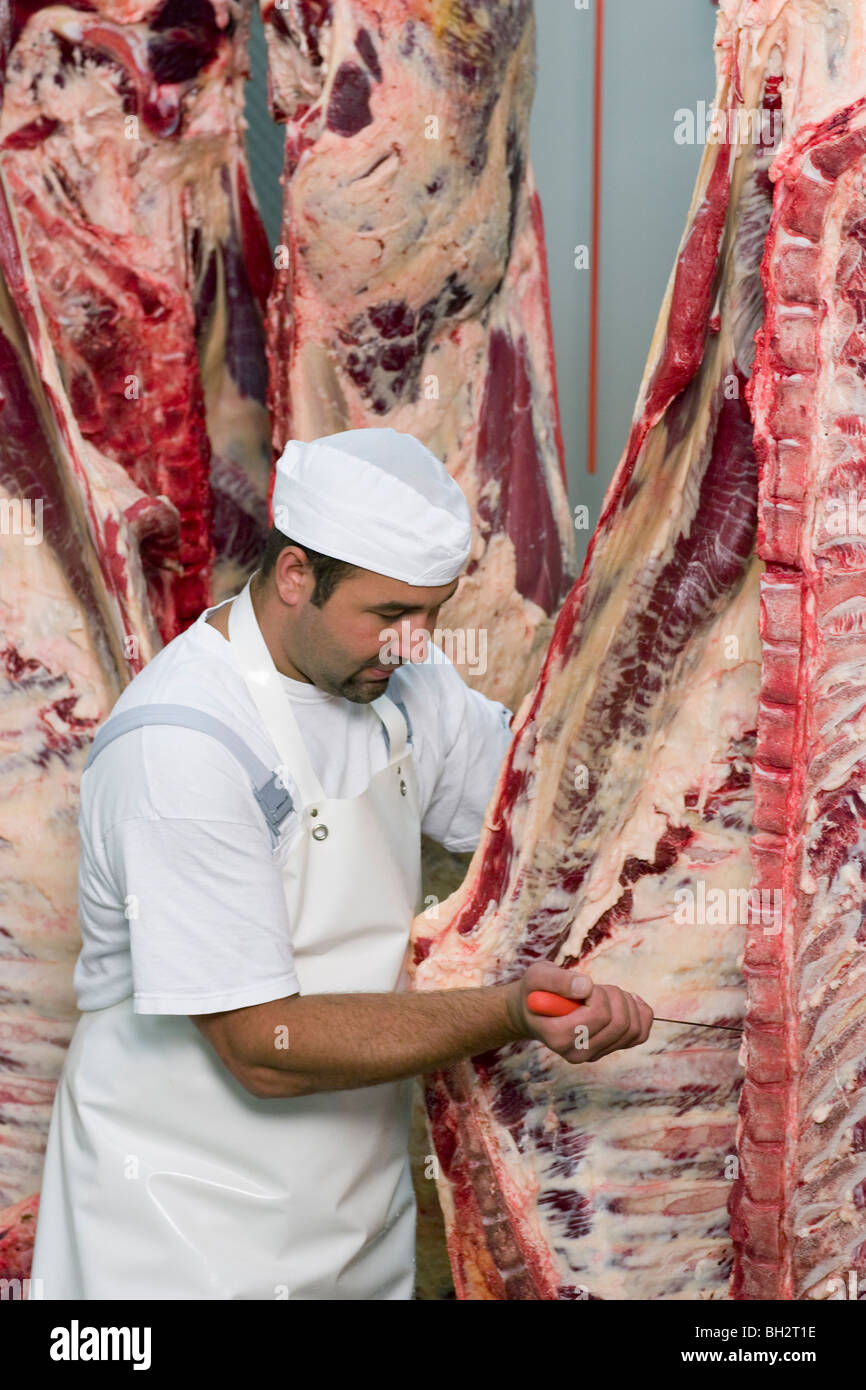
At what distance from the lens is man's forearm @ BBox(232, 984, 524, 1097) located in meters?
1.25

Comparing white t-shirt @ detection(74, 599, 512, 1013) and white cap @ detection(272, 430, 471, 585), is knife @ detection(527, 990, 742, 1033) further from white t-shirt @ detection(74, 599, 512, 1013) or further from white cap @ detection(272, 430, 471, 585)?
white cap @ detection(272, 430, 471, 585)

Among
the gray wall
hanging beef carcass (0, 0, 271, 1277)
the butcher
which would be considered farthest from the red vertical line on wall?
the butcher

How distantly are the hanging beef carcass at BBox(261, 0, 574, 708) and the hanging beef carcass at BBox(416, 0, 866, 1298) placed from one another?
0.45 metres

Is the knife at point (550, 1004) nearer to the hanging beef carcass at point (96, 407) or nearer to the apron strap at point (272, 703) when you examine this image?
the apron strap at point (272, 703)

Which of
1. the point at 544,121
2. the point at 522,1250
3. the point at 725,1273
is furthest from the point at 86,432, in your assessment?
the point at 725,1273

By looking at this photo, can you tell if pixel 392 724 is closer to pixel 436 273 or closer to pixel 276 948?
pixel 276 948

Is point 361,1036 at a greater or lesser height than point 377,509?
lesser

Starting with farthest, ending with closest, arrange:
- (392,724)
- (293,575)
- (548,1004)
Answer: (392,724) < (293,575) < (548,1004)

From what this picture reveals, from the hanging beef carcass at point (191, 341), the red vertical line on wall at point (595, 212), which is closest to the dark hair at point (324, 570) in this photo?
the hanging beef carcass at point (191, 341)

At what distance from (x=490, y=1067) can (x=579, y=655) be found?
0.41m

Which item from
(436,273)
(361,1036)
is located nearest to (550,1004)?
(361,1036)

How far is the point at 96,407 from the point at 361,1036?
2.78ft

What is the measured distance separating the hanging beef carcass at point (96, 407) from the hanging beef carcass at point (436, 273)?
0.13 m

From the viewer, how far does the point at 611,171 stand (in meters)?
1.86
